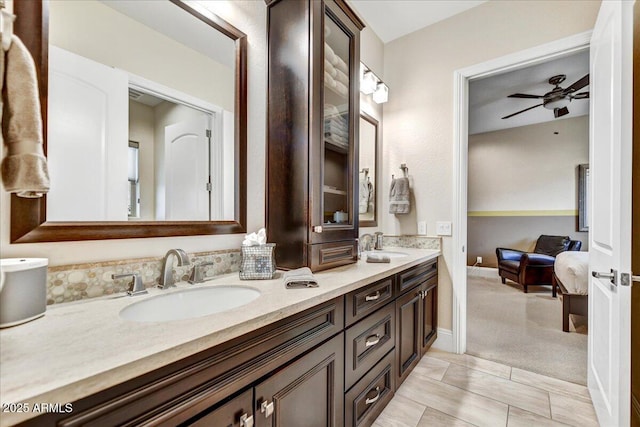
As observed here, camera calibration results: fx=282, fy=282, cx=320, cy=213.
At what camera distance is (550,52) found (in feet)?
6.61

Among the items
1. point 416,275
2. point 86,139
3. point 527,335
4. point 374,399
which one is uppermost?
point 86,139

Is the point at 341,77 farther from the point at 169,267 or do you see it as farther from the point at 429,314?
the point at 429,314

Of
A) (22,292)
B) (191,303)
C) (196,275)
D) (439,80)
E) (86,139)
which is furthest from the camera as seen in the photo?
(439,80)

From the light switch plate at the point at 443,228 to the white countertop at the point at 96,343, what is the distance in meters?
1.76

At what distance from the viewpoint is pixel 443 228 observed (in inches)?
95.2

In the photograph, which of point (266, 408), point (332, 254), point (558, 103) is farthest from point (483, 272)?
point (266, 408)

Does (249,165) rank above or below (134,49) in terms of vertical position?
below

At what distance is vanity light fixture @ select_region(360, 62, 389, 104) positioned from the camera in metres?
2.46

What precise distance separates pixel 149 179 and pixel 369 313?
1.15m

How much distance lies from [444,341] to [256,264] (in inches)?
76.4

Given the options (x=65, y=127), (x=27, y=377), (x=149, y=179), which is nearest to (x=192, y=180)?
(x=149, y=179)

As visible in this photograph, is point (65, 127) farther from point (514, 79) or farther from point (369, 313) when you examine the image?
point (514, 79)

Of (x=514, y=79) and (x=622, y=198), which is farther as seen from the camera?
(x=514, y=79)

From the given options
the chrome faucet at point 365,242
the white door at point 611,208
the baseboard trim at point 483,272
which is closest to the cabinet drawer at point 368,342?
the chrome faucet at point 365,242
